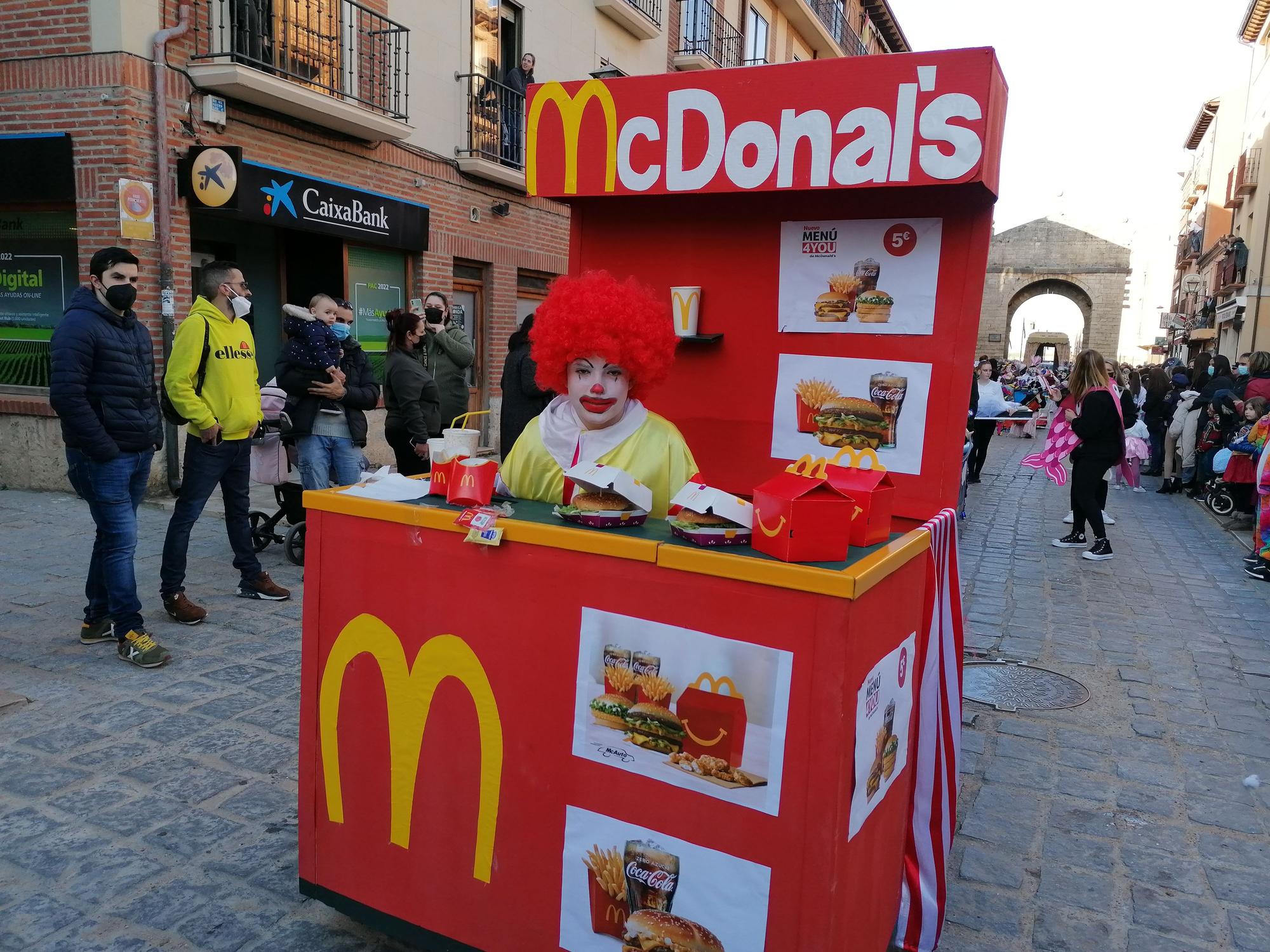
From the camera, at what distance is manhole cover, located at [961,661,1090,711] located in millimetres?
4699

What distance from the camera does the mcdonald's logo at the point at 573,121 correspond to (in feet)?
11.1

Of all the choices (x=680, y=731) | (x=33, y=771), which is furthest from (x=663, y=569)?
(x=33, y=771)

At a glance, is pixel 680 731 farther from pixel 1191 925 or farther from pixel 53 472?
pixel 53 472

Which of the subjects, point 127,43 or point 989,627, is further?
point 127,43

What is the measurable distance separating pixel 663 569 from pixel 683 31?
19.1 metres

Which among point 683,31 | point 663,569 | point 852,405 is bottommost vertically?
point 663,569

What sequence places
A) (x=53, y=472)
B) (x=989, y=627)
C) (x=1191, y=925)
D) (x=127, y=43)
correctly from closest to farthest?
(x=1191, y=925)
(x=989, y=627)
(x=127, y=43)
(x=53, y=472)

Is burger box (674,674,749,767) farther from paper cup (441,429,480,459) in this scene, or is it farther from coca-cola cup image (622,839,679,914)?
paper cup (441,429,480,459)

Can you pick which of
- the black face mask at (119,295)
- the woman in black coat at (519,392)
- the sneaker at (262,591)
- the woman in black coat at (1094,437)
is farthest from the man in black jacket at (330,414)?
the woman in black coat at (1094,437)

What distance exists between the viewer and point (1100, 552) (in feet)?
27.0

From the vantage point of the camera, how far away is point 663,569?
199 centimetres

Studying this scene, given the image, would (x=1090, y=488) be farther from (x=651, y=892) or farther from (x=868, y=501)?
(x=651, y=892)

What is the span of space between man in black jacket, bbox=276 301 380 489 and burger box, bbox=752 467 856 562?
4.72 metres

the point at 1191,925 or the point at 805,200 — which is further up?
the point at 805,200
